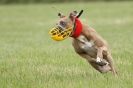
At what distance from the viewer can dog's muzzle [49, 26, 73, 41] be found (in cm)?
845

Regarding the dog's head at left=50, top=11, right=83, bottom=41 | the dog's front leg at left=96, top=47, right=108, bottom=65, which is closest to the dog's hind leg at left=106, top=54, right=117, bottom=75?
the dog's front leg at left=96, top=47, right=108, bottom=65

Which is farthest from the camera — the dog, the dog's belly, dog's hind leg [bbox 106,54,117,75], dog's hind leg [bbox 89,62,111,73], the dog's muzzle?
dog's hind leg [bbox 89,62,111,73]

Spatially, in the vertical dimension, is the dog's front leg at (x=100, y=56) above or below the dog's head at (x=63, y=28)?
below

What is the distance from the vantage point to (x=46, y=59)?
37.8 feet

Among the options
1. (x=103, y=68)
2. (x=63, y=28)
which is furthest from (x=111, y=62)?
(x=63, y=28)

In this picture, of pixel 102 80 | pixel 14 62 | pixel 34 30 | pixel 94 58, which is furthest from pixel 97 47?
pixel 34 30

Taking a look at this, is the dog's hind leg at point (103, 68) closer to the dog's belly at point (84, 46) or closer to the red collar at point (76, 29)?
the dog's belly at point (84, 46)

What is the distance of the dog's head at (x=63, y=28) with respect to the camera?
8470mm

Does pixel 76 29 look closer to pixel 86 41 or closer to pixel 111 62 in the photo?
pixel 86 41

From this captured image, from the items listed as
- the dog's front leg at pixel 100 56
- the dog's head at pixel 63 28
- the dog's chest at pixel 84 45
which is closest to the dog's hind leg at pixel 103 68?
the dog's front leg at pixel 100 56

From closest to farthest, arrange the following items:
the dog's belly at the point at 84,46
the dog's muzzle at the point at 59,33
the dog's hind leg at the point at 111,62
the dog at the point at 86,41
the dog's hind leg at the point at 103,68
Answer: the dog's muzzle at the point at 59,33
the dog at the point at 86,41
the dog's belly at the point at 84,46
the dog's hind leg at the point at 111,62
the dog's hind leg at the point at 103,68

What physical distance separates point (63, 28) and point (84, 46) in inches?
20.6

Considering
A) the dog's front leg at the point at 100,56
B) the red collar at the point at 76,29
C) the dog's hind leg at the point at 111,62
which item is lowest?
the dog's hind leg at the point at 111,62

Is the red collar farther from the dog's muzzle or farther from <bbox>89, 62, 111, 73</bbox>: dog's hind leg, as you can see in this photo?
<bbox>89, 62, 111, 73</bbox>: dog's hind leg
